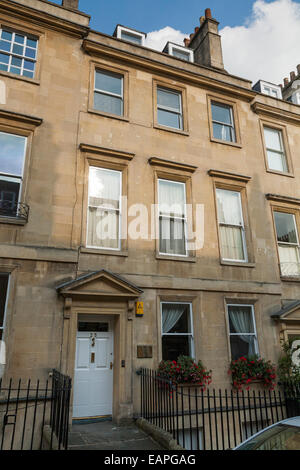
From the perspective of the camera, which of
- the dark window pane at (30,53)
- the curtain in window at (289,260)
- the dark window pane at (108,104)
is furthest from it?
the curtain in window at (289,260)

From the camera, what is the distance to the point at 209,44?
1338 centimetres

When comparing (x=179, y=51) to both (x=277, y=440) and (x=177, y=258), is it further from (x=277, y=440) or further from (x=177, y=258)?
(x=277, y=440)

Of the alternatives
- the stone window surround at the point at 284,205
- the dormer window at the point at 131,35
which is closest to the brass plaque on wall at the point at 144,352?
the stone window surround at the point at 284,205

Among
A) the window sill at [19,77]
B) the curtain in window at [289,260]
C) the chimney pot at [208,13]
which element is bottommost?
the curtain in window at [289,260]

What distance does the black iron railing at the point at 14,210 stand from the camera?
813 cm

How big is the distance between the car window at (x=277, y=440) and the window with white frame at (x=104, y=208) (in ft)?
19.1

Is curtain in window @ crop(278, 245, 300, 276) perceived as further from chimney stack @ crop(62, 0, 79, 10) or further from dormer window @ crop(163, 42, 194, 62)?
chimney stack @ crop(62, 0, 79, 10)

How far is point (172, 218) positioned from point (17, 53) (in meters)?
6.65

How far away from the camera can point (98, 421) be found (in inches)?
303

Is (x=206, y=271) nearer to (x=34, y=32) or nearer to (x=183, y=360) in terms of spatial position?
(x=183, y=360)

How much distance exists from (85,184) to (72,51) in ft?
14.6

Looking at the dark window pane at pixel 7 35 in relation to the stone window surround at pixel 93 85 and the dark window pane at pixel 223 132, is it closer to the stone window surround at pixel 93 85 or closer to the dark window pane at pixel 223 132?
the stone window surround at pixel 93 85

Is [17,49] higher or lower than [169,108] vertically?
higher

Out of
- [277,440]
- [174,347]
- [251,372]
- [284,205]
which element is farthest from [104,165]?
[277,440]
